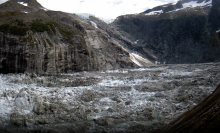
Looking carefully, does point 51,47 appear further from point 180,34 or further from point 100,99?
point 180,34

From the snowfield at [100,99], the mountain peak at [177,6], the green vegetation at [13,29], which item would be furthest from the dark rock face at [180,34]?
the green vegetation at [13,29]

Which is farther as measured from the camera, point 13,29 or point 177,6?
point 177,6

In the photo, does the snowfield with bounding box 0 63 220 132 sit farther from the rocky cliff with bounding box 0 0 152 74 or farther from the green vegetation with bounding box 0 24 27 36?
the green vegetation with bounding box 0 24 27 36

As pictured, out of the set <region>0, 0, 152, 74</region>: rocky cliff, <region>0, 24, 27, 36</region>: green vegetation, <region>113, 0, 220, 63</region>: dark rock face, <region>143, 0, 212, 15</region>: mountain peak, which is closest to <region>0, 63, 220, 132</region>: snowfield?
<region>0, 0, 152, 74</region>: rocky cliff

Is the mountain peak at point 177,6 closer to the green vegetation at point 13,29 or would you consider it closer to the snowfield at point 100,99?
the snowfield at point 100,99

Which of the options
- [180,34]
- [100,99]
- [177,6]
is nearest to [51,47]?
[100,99]
